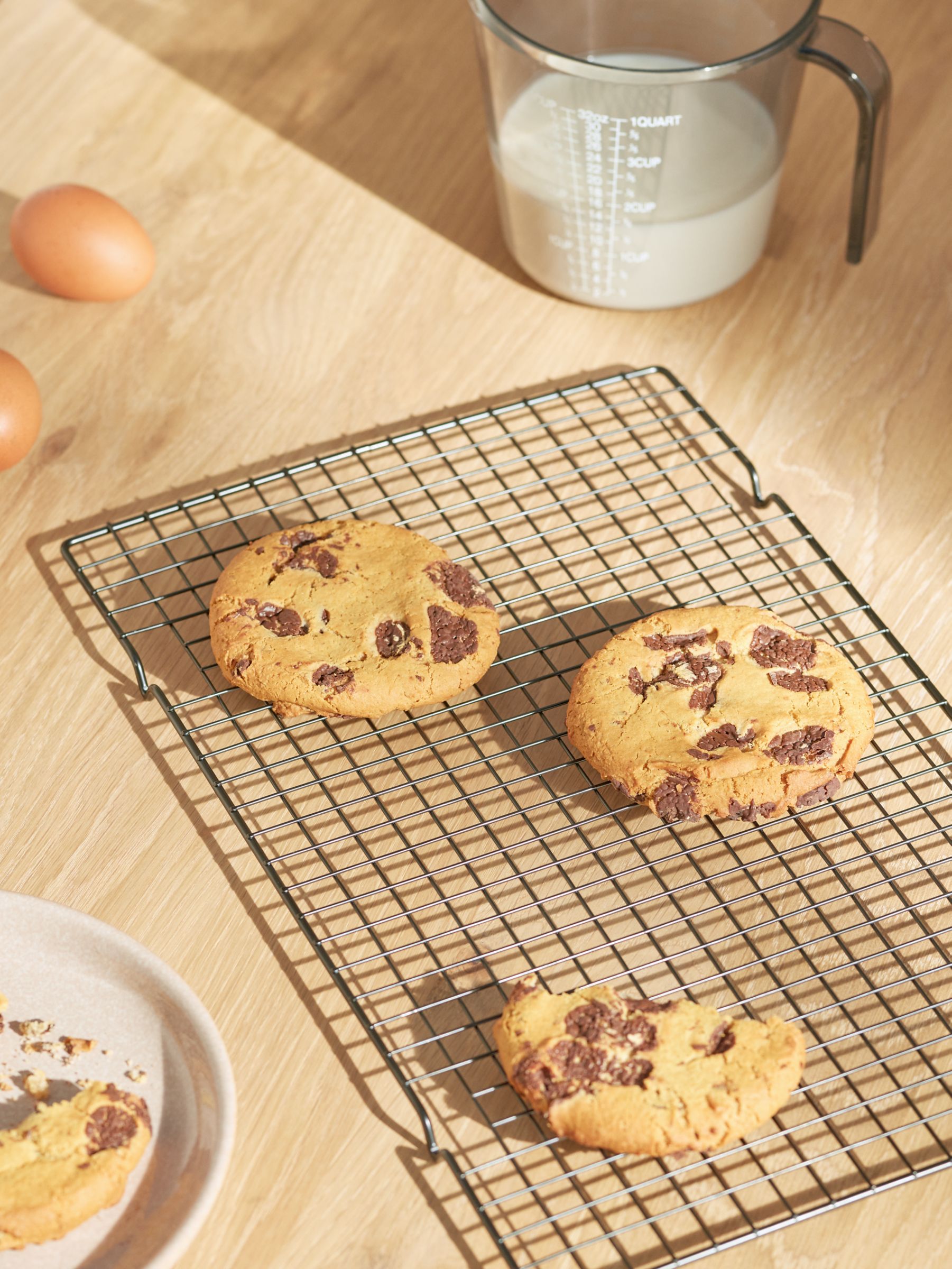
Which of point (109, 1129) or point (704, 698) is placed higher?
point (704, 698)

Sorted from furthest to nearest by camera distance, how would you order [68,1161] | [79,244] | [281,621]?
[79,244] < [281,621] < [68,1161]

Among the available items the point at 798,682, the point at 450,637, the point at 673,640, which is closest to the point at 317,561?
the point at 450,637

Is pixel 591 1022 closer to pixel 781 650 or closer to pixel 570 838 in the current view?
pixel 570 838

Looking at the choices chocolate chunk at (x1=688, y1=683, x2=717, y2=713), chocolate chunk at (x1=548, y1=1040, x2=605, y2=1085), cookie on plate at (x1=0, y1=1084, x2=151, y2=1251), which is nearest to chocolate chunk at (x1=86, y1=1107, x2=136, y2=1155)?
cookie on plate at (x1=0, y1=1084, x2=151, y2=1251)

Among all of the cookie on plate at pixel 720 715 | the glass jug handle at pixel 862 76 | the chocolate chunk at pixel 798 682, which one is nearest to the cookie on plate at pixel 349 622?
the cookie on plate at pixel 720 715

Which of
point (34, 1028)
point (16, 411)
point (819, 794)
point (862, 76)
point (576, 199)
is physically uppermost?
point (862, 76)

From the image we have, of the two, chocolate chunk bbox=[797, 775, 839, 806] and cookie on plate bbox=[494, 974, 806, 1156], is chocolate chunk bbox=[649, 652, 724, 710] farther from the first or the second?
cookie on plate bbox=[494, 974, 806, 1156]
